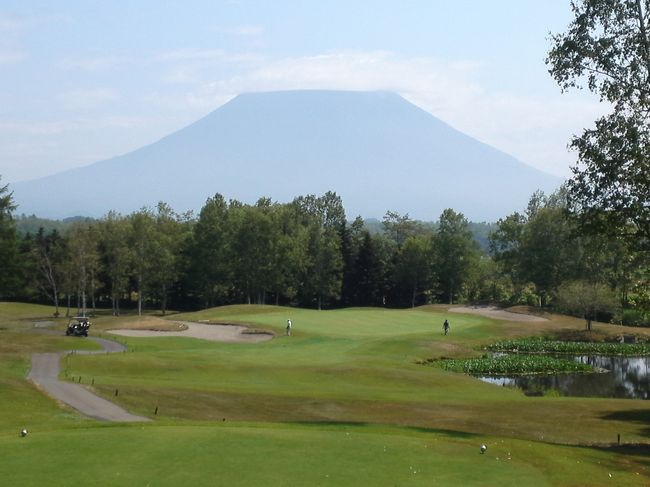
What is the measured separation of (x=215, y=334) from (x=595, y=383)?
34825mm

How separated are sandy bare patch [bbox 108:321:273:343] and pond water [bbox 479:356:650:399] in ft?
73.6

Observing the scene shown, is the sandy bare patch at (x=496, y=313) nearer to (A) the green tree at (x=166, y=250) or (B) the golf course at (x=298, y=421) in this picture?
(B) the golf course at (x=298, y=421)

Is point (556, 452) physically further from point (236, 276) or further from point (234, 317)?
point (236, 276)

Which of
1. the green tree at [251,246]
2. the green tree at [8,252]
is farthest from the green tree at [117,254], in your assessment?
the green tree at [8,252]

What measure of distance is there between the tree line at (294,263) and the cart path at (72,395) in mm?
55198

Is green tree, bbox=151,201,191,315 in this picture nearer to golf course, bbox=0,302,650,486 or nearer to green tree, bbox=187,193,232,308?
green tree, bbox=187,193,232,308

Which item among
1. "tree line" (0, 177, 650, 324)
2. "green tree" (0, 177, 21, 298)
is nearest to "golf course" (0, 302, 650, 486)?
"green tree" (0, 177, 21, 298)

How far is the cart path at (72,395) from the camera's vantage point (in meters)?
31.5

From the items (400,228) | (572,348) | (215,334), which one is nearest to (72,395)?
(215,334)

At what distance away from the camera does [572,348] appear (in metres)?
78.8

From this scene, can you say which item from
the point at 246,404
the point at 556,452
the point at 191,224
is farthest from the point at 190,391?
the point at 191,224

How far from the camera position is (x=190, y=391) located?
127ft

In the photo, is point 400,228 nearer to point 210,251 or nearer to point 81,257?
point 210,251

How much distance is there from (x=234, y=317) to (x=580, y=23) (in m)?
62.5
